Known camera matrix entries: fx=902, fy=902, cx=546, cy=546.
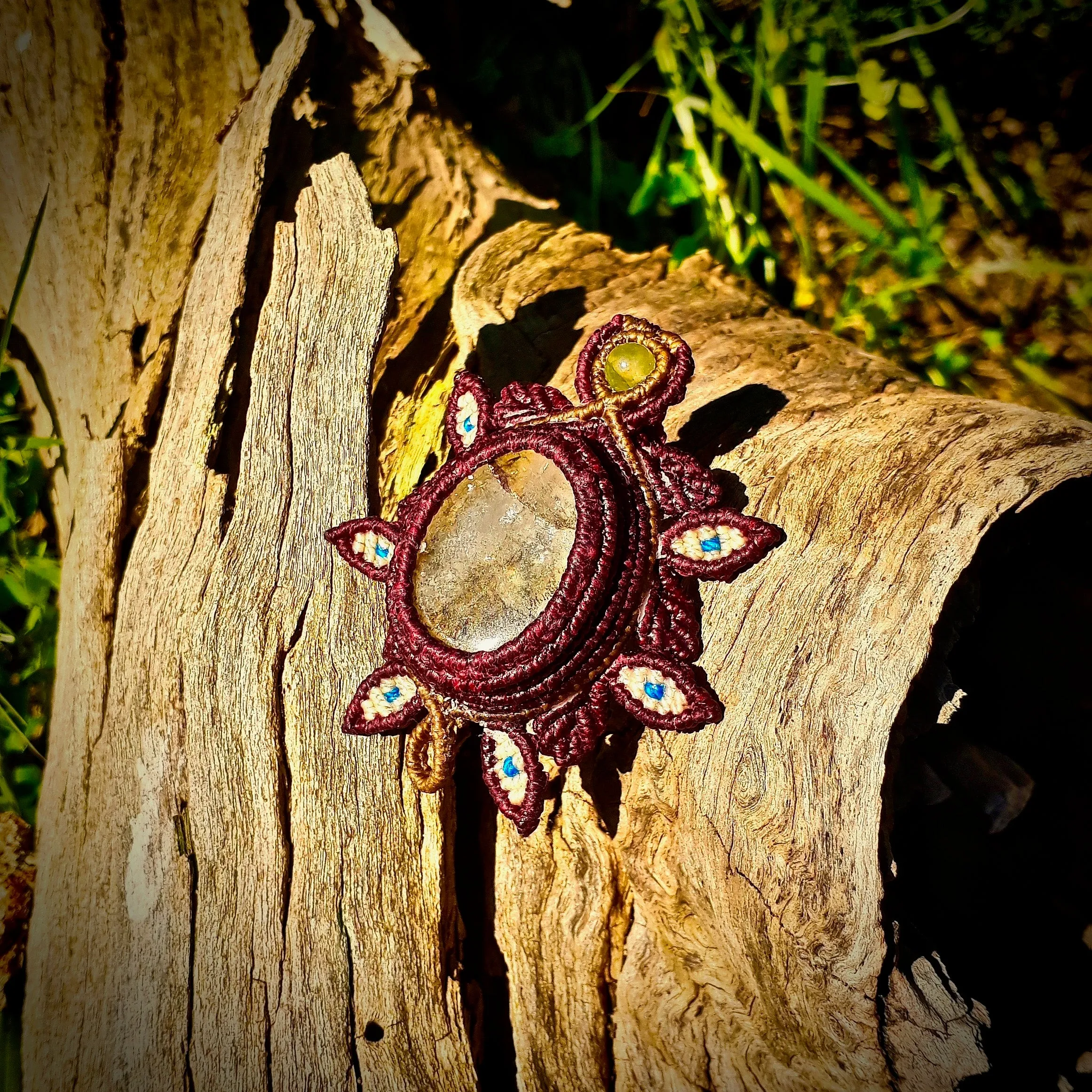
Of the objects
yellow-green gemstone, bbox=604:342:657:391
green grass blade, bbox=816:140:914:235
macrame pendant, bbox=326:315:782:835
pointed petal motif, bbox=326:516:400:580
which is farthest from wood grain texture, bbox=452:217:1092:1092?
green grass blade, bbox=816:140:914:235

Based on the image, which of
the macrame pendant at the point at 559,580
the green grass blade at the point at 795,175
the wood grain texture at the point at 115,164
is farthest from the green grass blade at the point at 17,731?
the green grass blade at the point at 795,175

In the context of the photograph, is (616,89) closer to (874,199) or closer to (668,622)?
(874,199)

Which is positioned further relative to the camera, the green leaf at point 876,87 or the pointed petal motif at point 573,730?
the green leaf at point 876,87

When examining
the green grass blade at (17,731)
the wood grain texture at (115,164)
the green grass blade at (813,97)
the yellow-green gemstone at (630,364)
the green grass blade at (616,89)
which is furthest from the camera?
the green grass blade at (616,89)

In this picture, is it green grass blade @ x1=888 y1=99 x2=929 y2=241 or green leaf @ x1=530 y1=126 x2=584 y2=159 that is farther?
green leaf @ x1=530 y1=126 x2=584 y2=159

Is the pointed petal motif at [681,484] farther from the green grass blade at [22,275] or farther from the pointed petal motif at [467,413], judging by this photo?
the green grass blade at [22,275]

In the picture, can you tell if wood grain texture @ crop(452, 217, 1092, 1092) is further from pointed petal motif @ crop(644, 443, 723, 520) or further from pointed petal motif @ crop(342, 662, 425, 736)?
pointed petal motif @ crop(342, 662, 425, 736)

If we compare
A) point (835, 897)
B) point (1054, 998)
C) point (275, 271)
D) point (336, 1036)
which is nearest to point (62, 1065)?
point (336, 1036)
